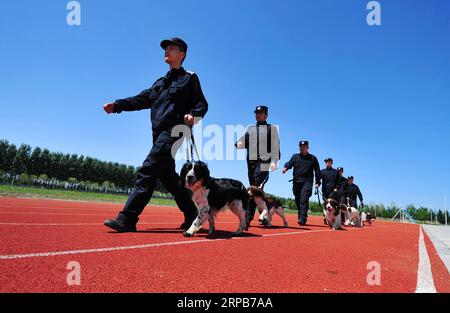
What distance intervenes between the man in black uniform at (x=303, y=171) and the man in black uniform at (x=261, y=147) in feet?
9.49

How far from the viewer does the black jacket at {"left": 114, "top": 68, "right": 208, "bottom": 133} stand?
5.20m

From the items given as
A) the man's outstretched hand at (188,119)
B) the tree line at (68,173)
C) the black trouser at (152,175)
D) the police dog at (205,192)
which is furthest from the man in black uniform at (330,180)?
the tree line at (68,173)

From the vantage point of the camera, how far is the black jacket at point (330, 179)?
Answer: 506 inches

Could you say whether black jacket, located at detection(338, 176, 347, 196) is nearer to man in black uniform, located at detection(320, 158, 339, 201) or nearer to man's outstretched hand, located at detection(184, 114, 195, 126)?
man in black uniform, located at detection(320, 158, 339, 201)

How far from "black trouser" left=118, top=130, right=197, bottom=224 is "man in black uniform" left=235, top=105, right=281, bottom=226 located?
304cm

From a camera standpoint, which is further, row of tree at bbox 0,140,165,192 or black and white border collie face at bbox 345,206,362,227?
row of tree at bbox 0,140,165,192

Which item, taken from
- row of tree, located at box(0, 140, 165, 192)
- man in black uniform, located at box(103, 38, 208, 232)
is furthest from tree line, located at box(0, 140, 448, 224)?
man in black uniform, located at box(103, 38, 208, 232)

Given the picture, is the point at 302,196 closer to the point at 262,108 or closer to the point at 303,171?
the point at 303,171

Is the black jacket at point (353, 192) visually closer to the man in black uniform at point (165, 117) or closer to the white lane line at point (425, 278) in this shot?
the man in black uniform at point (165, 117)

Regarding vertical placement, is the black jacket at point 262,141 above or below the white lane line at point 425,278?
above

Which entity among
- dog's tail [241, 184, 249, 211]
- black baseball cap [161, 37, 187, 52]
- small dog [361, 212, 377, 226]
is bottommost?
small dog [361, 212, 377, 226]

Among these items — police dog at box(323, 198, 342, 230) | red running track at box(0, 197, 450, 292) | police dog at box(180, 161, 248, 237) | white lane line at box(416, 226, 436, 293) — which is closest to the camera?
red running track at box(0, 197, 450, 292)
